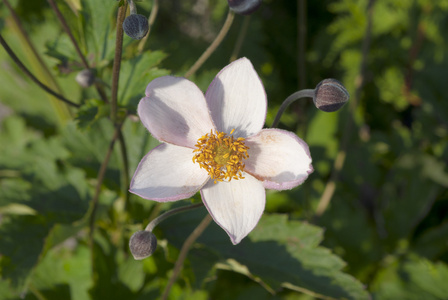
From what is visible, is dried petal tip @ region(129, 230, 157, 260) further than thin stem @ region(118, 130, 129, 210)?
No

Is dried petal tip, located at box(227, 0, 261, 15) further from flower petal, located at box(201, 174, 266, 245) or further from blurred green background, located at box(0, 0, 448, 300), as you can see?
flower petal, located at box(201, 174, 266, 245)

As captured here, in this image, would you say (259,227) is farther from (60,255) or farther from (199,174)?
(60,255)

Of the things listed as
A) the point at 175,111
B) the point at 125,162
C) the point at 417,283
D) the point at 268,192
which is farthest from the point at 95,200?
the point at 417,283

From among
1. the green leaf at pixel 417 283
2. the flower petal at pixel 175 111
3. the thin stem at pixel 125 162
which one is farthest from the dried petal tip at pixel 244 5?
the green leaf at pixel 417 283

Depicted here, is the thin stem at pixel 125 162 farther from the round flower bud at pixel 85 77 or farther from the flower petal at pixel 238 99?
the flower petal at pixel 238 99

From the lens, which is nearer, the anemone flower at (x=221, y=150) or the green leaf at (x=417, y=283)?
the anemone flower at (x=221, y=150)

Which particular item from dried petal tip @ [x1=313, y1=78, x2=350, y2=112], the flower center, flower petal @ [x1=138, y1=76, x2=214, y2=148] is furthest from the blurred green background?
dried petal tip @ [x1=313, y1=78, x2=350, y2=112]
